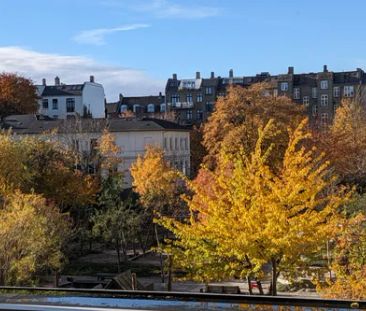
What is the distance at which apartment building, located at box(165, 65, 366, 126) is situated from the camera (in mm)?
84625

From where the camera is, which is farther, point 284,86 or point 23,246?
point 284,86

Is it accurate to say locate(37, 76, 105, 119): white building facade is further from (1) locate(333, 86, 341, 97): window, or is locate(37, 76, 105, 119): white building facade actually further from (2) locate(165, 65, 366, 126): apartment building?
(1) locate(333, 86, 341, 97): window

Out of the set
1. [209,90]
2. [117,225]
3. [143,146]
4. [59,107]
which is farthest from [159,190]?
[209,90]

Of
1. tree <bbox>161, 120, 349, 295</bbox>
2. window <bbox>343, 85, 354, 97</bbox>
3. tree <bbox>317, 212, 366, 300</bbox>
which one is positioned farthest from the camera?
window <bbox>343, 85, 354, 97</bbox>

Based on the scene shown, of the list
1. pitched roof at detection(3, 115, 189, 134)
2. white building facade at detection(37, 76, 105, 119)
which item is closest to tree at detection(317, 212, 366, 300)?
pitched roof at detection(3, 115, 189, 134)

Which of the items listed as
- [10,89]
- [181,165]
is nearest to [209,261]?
[181,165]

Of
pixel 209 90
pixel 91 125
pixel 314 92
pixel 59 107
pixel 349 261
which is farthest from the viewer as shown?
pixel 209 90

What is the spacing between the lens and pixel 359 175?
4403 cm

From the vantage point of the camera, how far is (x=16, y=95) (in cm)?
6969

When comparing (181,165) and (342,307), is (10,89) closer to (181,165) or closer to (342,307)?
(181,165)

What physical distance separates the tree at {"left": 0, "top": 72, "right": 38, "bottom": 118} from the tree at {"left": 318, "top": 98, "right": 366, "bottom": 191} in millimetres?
35286

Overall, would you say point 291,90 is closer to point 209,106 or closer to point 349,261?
point 209,106

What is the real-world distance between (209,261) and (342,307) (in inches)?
518

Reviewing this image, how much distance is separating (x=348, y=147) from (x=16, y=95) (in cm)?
3972
